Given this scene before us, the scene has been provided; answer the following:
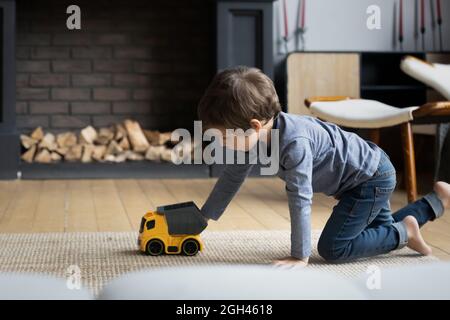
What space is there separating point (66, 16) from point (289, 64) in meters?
1.25

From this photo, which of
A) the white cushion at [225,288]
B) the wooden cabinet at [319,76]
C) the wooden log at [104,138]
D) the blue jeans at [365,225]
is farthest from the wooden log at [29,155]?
the white cushion at [225,288]

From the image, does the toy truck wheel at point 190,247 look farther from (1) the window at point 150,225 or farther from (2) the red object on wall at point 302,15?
(2) the red object on wall at point 302,15

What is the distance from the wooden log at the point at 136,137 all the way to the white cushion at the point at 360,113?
1125 millimetres

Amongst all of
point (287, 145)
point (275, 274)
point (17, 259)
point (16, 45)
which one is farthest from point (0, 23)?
point (275, 274)

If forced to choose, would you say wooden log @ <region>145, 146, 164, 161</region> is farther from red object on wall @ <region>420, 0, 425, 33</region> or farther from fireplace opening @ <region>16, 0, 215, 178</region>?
red object on wall @ <region>420, 0, 425, 33</region>

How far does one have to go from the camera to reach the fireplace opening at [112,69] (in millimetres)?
4125

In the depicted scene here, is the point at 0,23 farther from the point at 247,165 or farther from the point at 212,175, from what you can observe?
the point at 247,165

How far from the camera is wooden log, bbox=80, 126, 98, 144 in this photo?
13.3 feet

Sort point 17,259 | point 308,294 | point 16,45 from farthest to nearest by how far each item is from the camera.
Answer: point 16,45
point 17,259
point 308,294

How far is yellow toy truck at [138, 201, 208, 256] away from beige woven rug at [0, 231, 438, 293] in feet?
0.09

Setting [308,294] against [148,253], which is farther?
[148,253]

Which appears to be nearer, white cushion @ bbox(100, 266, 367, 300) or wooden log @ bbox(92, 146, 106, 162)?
white cushion @ bbox(100, 266, 367, 300)

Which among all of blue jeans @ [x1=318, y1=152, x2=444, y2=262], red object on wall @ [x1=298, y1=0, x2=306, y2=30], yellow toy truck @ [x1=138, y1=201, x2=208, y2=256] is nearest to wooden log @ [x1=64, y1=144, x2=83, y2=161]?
red object on wall @ [x1=298, y1=0, x2=306, y2=30]

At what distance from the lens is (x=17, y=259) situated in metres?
1.98
